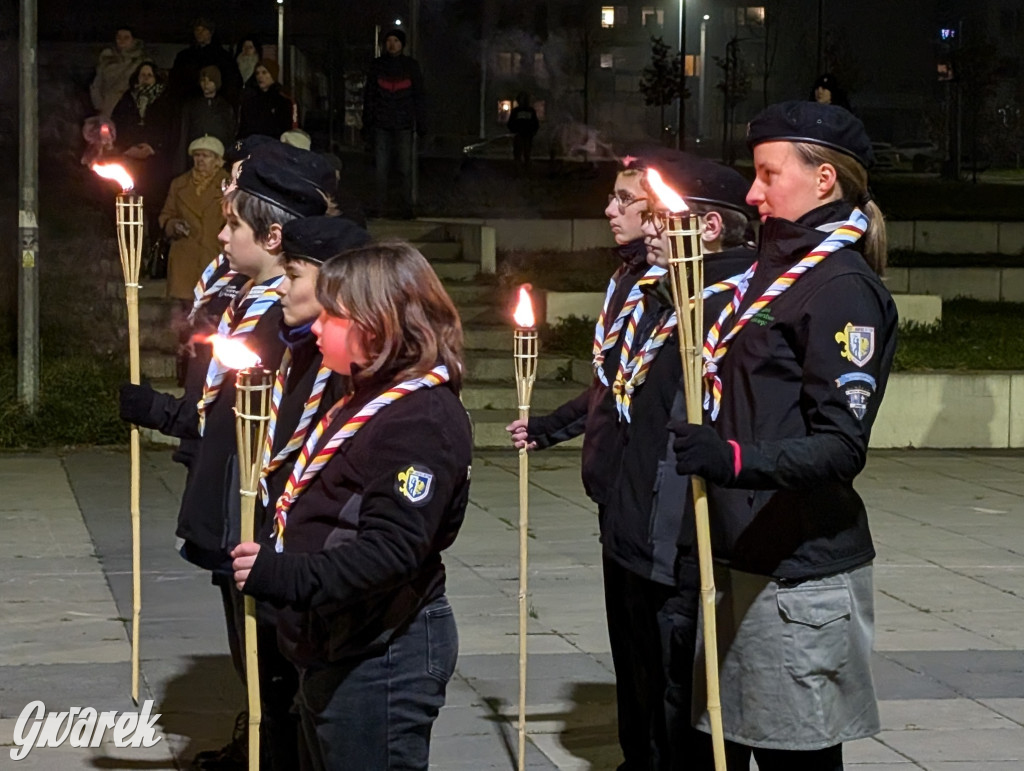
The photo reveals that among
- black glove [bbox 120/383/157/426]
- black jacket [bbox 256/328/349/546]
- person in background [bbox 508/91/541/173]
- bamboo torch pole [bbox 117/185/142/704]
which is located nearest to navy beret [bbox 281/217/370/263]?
black jacket [bbox 256/328/349/546]

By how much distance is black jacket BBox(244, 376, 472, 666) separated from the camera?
3.44m

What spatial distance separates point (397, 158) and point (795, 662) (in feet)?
46.8

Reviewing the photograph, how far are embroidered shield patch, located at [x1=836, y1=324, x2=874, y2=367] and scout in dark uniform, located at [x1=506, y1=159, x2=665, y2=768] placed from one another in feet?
3.33

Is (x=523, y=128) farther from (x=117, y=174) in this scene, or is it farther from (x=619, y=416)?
(x=619, y=416)

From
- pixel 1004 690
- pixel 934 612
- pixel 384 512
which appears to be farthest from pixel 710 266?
pixel 934 612

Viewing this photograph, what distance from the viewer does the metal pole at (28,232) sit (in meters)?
11.8

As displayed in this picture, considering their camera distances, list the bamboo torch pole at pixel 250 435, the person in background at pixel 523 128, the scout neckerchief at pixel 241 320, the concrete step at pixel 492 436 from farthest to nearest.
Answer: the person in background at pixel 523 128
the concrete step at pixel 492 436
the scout neckerchief at pixel 241 320
the bamboo torch pole at pixel 250 435

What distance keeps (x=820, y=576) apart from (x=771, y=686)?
27 centimetres

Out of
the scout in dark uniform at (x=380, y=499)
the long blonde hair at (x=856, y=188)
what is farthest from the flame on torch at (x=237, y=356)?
the long blonde hair at (x=856, y=188)

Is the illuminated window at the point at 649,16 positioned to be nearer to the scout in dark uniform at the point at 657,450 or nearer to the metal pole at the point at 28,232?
the metal pole at the point at 28,232

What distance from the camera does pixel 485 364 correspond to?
13531 mm

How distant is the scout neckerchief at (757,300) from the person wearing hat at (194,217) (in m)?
7.86

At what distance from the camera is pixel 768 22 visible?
3897cm

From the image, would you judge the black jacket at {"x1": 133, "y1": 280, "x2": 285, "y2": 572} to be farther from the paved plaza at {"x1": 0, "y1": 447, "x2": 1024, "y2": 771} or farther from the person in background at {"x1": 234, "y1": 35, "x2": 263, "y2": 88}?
the person in background at {"x1": 234, "y1": 35, "x2": 263, "y2": 88}
